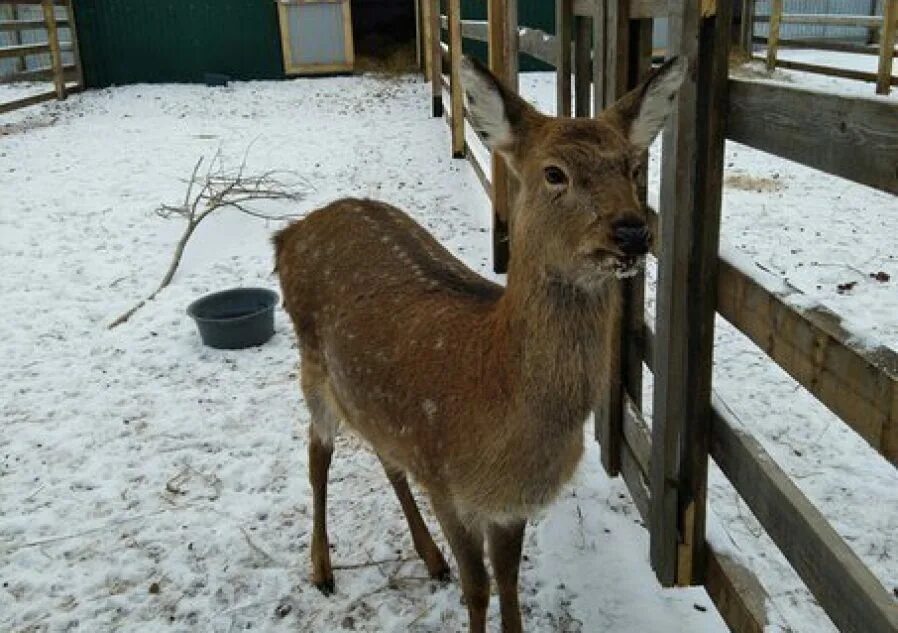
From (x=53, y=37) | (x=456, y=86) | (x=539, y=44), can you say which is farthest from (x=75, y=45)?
(x=539, y=44)

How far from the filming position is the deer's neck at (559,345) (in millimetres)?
2365

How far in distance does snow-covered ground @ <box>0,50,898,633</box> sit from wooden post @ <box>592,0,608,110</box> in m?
0.93

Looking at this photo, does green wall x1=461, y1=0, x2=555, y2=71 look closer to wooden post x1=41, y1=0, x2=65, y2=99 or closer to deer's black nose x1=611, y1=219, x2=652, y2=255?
wooden post x1=41, y1=0, x2=65, y2=99

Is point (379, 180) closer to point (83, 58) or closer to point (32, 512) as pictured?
point (32, 512)

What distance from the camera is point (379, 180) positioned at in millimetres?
9375

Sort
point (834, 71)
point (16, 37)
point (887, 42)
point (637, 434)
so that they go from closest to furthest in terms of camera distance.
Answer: point (637, 434), point (887, 42), point (834, 71), point (16, 37)

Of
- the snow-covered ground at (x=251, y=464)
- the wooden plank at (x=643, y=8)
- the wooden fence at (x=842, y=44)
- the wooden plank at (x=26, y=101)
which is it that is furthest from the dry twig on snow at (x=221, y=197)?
the wooden fence at (x=842, y=44)

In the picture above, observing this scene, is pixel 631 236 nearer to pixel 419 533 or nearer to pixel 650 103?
pixel 650 103

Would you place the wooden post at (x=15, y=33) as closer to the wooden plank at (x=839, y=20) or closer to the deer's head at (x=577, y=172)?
the wooden plank at (x=839, y=20)

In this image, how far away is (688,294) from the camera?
2.62m

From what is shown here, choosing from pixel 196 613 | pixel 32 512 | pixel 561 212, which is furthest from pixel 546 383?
pixel 32 512

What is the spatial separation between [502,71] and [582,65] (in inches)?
83.1

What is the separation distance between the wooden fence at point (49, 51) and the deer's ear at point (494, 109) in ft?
46.3

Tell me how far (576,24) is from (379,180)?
5.51 meters
